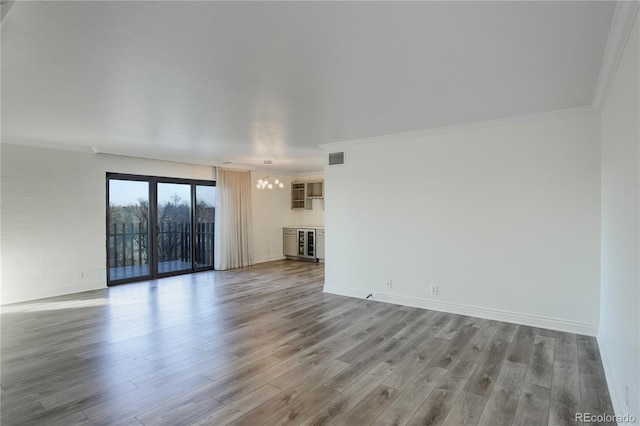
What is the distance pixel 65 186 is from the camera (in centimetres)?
579

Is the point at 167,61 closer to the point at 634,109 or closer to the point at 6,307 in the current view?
the point at 634,109

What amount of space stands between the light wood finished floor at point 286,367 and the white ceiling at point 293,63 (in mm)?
2526

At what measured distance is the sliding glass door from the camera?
6535mm

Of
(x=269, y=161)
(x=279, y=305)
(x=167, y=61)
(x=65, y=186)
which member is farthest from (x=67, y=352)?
(x=269, y=161)

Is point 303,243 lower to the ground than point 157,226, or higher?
lower

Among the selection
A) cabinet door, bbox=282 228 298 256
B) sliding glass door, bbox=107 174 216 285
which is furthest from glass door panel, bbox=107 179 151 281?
cabinet door, bbox=282 228 298 256

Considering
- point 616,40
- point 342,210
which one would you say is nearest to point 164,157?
point 342,210

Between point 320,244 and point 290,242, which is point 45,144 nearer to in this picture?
point 290,242

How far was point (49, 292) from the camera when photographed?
5605 mm

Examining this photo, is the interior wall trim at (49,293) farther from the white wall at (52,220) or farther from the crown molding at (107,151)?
the crown molding at (107,151)

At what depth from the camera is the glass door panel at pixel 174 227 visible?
7.20 m

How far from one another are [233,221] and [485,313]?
230 inches

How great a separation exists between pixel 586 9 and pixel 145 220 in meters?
7.26

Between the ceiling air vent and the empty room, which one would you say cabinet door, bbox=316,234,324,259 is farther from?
the ceiling air vent
